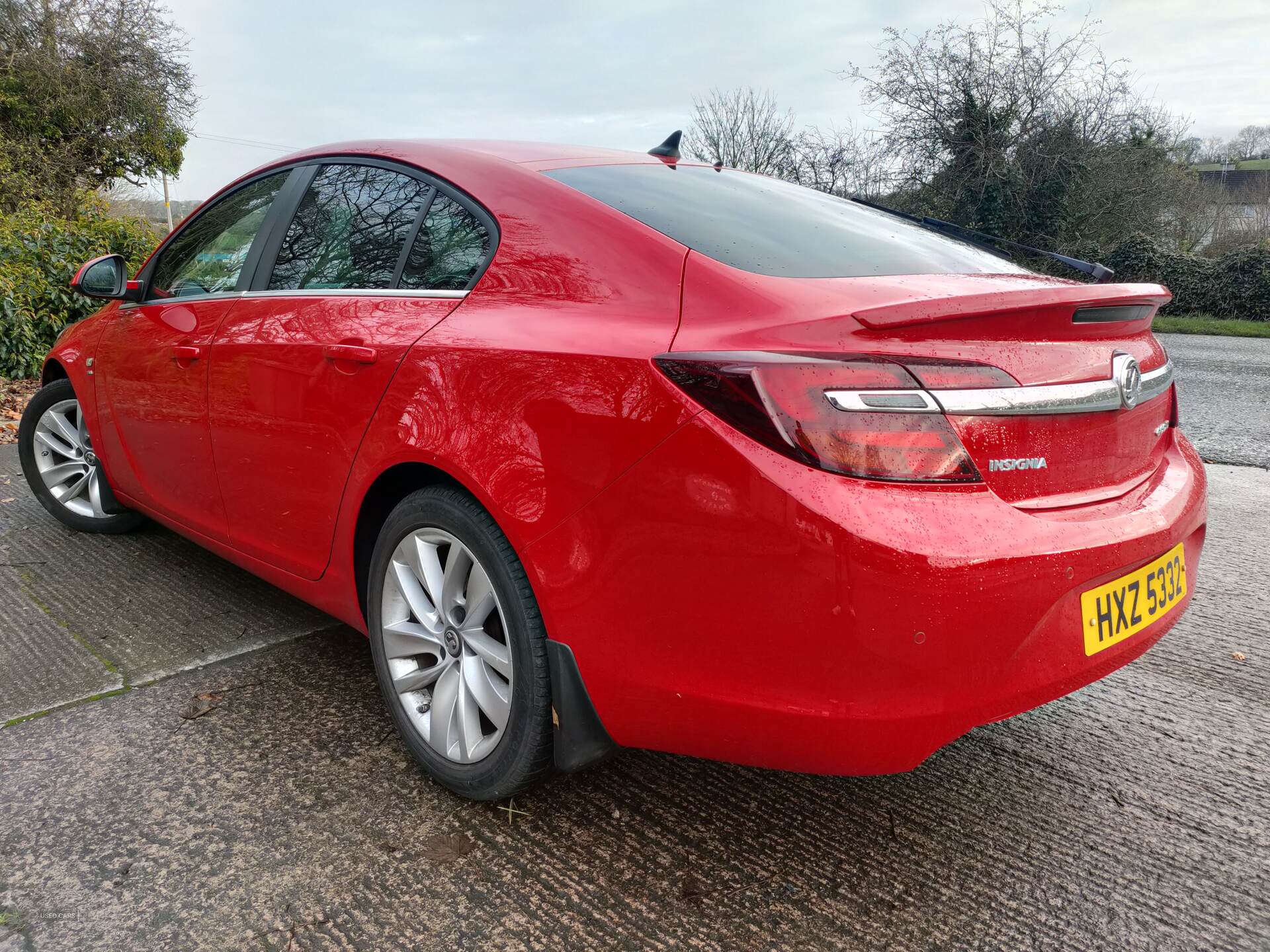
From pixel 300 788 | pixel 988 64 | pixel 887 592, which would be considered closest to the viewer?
pixel 887 592

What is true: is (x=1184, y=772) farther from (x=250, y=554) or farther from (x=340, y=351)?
(x=250, y=554)

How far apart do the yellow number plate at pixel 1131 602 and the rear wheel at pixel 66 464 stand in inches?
144

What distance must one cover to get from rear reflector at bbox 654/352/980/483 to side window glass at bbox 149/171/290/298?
6.48ft

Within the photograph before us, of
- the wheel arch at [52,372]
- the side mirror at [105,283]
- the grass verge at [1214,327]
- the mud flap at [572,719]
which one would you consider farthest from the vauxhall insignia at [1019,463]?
the grass verge at [1214,327]

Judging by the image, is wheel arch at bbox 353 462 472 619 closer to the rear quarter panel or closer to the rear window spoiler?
the rear quarter panel

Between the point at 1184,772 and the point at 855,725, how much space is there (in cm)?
126

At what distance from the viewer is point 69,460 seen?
3.84 metres

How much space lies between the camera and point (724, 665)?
60.4 inches

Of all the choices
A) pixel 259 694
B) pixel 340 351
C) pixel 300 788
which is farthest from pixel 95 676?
pixel 340 351

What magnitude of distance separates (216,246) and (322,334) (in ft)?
3.40

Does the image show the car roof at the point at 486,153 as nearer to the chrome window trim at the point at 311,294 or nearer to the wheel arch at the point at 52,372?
the chrome window trim at the point at 311,294

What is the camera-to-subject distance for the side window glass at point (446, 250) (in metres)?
2.07

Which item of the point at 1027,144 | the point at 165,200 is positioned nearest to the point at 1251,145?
the point at 1027,144

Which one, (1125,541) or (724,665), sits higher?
(1125,541)
